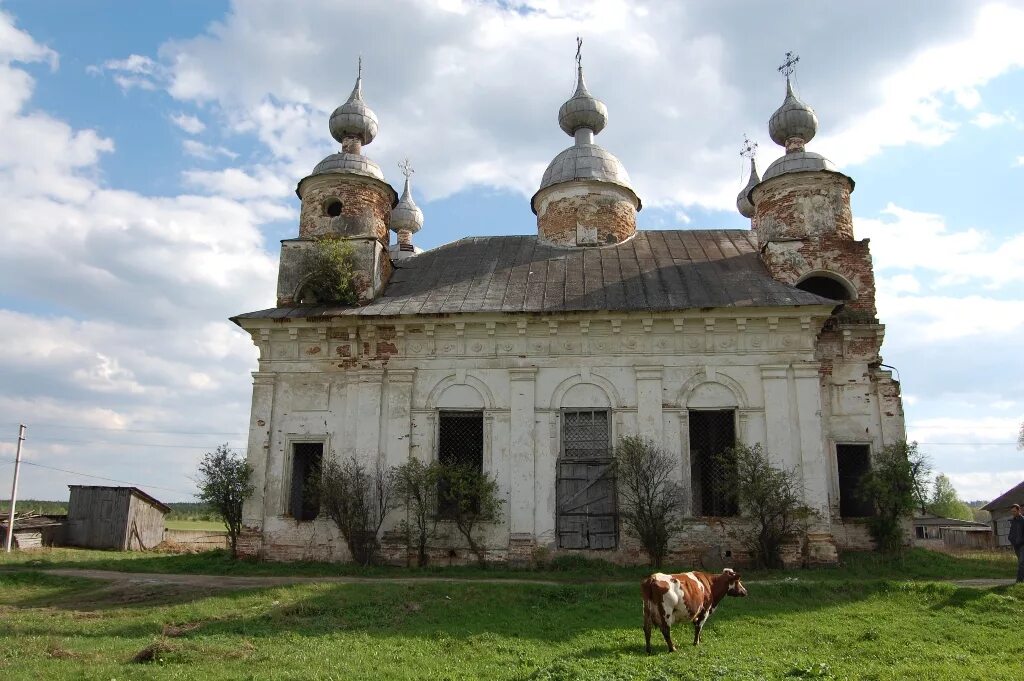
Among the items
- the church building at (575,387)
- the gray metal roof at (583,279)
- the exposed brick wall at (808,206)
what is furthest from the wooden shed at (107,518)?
the exposed brick wall at (808,206)

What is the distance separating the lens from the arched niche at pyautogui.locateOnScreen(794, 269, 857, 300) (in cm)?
1666

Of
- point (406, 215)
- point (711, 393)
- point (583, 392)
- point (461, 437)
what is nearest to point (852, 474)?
point (711, 393)

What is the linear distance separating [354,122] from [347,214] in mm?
2911

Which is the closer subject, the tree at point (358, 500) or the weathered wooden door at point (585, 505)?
the weathered wooden door at point (585, 505)

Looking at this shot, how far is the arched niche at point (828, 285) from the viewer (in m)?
16.7

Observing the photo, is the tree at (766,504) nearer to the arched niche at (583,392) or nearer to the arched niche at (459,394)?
the arched niche at (583,392)

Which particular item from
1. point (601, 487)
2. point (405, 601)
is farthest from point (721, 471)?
point (405, 601)

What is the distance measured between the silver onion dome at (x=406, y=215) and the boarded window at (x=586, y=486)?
47.3 ft

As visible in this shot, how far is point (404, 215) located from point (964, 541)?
2235cm

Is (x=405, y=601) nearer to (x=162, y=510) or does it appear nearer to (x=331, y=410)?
(x=331, y=410)

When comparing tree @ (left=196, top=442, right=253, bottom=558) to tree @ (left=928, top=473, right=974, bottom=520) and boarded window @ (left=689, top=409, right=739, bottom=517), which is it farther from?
tree @ (left=928, top=473, right=974, bottom=520)

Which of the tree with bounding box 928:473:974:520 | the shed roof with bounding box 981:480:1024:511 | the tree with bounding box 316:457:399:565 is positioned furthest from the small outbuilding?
the tree with bounding box 316:457:399:565

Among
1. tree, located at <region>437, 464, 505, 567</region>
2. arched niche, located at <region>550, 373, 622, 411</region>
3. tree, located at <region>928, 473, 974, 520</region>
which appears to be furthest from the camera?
tree, located at <region>928, 473, 974, 520</region>

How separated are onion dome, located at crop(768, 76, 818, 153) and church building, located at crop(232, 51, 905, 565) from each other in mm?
3185
